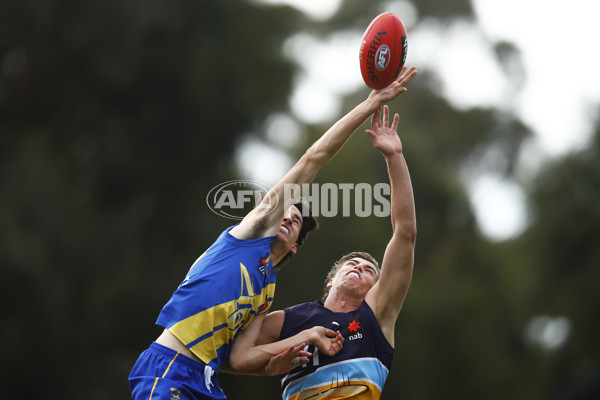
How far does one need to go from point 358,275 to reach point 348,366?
764 mm

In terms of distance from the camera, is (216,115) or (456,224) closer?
(216,115)

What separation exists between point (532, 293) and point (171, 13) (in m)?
10.3

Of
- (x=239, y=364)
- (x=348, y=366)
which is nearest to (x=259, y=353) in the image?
(x=239, y=364)

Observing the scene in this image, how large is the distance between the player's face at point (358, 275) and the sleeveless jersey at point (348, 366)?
0.66 feet

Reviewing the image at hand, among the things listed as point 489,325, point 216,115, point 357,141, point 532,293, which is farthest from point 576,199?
point 216,115

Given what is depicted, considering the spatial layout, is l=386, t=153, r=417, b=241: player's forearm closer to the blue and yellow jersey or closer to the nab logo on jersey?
the nab logo on jersey

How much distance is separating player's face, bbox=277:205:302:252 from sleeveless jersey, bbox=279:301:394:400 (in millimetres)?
612

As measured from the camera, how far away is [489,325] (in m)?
17.3

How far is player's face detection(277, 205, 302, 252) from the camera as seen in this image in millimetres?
5535

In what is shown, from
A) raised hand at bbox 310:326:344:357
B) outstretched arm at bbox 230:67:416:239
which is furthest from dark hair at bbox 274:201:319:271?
→ raised hand at bbox 310:326:344:357

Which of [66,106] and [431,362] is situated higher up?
[66,106]

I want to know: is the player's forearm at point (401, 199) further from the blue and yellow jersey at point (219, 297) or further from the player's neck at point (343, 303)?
the blue and yellow jersey at point (219, 297)

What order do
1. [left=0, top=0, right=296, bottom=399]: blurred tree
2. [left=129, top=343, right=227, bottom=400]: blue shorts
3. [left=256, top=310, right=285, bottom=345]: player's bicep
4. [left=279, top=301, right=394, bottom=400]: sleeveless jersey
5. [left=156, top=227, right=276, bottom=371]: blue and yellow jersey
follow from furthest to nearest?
[left=0, top=0, right=296, bottom=399]: blurred tree < [left=256, top=310, right=285, bottom=345]: player's bicep < [left=279, top=301, right=394, bottom=400]: sleeveless jersey < [left=156, top=227, right=276, bottom=371]: blue and yellow jersey < [left=129, top=343, right=227, bottom=400]: blue shorts

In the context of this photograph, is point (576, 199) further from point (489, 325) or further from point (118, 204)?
point (118, 204)
